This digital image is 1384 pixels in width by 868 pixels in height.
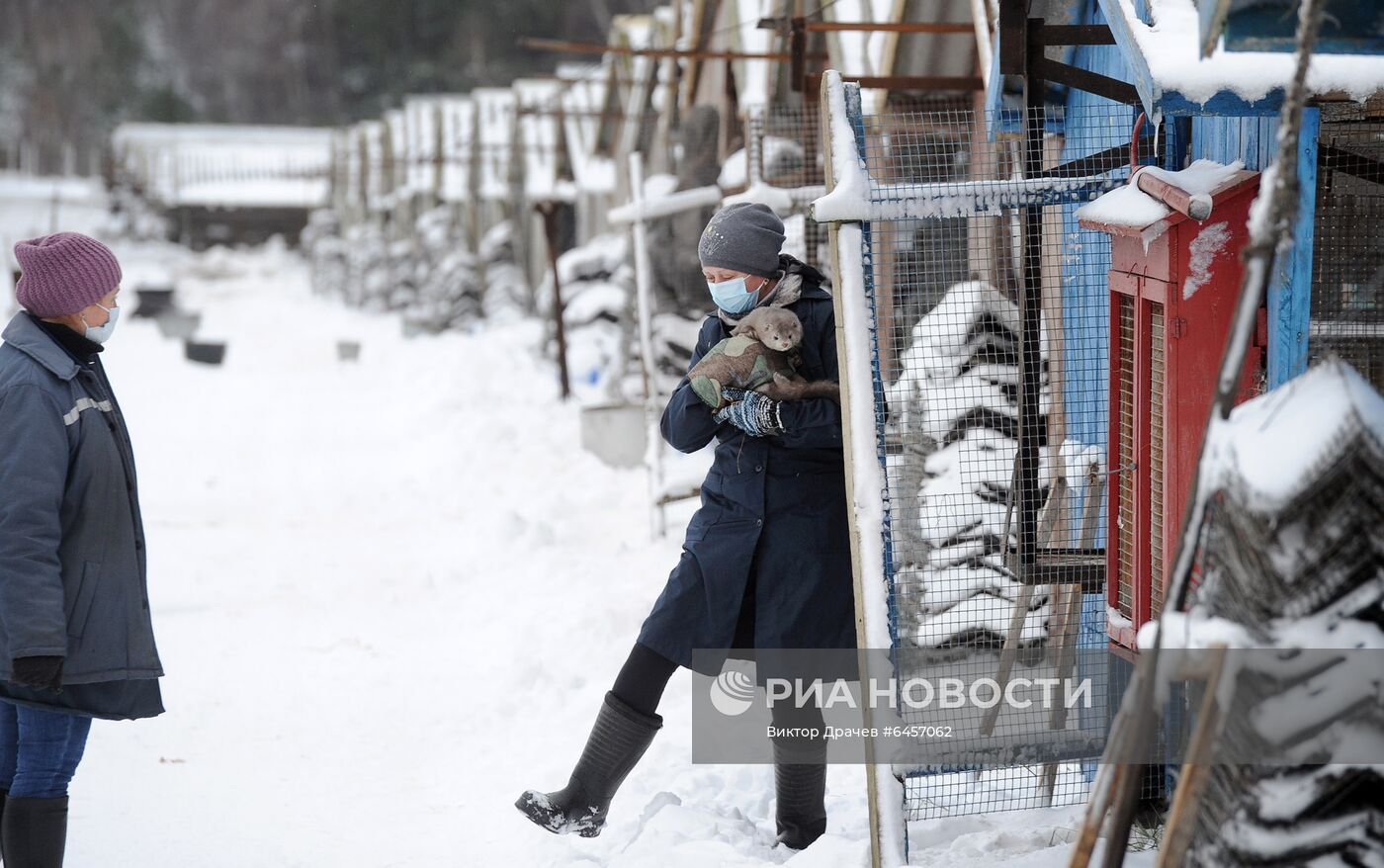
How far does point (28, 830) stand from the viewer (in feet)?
12.2

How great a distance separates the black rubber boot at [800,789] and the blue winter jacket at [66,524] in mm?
1751

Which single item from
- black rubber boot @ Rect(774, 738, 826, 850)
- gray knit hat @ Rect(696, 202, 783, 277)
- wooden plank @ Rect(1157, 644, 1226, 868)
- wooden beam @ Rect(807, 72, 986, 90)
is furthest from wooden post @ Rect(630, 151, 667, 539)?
wooden plank @ Rect(1157, 644, 1226, 868)

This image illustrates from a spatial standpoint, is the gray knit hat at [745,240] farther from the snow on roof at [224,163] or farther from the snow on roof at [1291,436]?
the snow on roof at [224,163]

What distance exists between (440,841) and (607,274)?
12.3 m

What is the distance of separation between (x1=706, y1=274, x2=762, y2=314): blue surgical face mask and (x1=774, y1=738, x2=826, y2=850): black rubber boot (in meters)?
1.21

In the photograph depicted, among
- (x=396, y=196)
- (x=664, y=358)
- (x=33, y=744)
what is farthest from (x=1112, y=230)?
(x=396, y=196)

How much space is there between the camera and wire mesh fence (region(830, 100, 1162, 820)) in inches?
148

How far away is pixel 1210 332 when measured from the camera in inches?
136

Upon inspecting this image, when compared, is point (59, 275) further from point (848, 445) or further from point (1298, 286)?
point (1298, 286)

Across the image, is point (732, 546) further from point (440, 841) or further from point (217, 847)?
point (217, 847)

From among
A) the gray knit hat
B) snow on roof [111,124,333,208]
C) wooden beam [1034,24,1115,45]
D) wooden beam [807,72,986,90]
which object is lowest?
snow on roof [111,124,333,208]

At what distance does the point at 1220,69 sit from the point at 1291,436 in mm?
1106

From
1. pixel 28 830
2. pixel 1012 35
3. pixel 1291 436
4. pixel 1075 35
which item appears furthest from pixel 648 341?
pixel 1291 436

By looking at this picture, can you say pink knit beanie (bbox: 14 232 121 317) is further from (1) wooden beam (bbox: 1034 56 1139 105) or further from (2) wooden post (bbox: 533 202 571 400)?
(2) wooden post (bbox: 533 202 571 400)
